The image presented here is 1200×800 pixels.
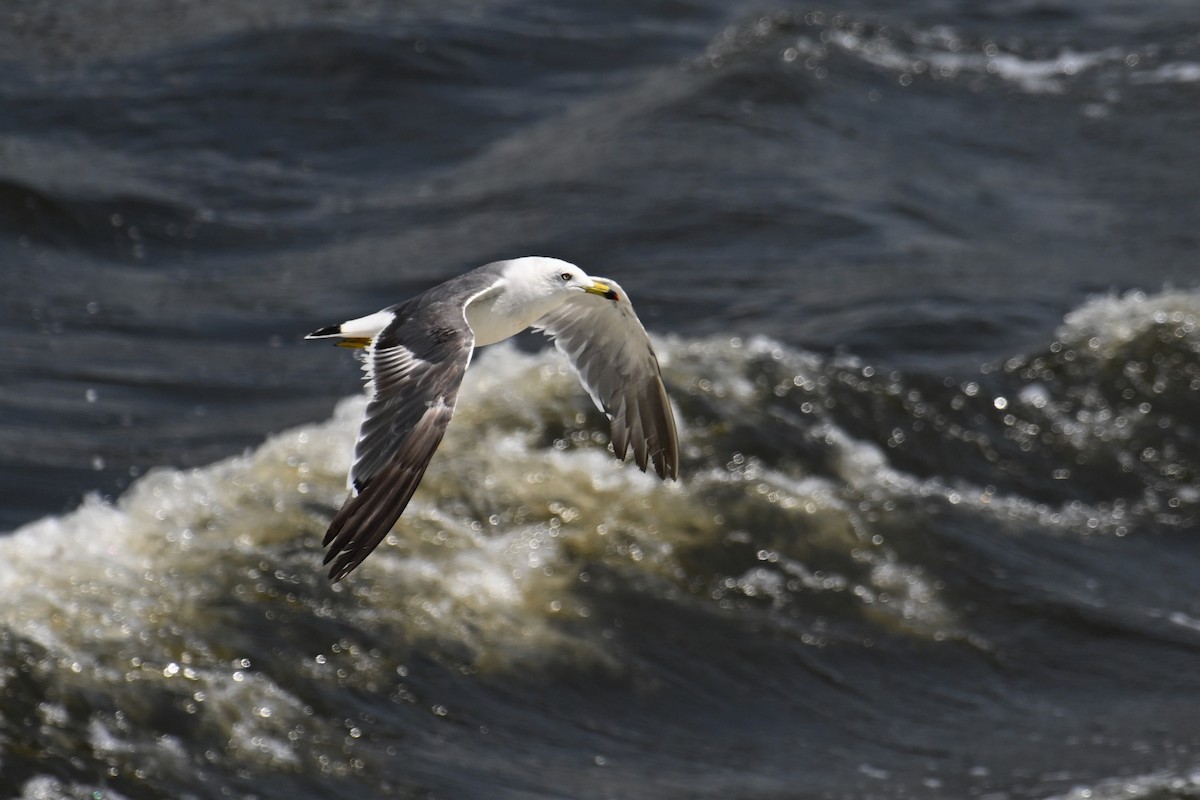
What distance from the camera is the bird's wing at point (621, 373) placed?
759 centimetres

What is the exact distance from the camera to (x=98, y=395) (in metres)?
10.8

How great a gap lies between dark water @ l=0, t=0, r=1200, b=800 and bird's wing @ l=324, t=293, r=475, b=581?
210cm

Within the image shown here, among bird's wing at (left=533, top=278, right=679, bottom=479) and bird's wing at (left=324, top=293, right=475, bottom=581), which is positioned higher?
bird's wing at (left=324, top=293, right=475, bottom=581)

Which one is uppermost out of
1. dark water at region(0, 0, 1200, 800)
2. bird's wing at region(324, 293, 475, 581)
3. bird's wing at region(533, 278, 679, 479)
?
bird's wing at region(324, 293, 475, 581)

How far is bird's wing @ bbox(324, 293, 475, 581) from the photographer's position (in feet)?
18.1

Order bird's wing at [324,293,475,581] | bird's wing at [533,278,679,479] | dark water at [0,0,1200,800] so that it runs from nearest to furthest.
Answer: bird's wing at [324,293,475,581]
bird's wing at [533,278,679,479]
dark water at [0,0,1200,800]

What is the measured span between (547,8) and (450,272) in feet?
21.9

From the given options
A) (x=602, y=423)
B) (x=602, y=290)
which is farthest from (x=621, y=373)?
(x=602, y=423)

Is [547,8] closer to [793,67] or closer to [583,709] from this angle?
[793,67]

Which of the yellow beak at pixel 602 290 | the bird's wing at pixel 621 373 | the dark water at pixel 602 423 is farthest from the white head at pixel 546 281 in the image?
the dark water at pixel 602 423

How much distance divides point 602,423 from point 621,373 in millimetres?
2852

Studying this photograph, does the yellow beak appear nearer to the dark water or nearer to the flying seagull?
the flying seagull

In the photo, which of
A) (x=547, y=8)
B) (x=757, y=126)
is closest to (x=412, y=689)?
(x=757, y=126)

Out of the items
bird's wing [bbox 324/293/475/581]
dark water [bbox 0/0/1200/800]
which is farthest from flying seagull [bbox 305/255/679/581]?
dark water [bbox 0/0/1200/800]
